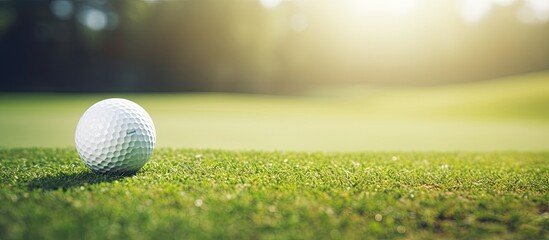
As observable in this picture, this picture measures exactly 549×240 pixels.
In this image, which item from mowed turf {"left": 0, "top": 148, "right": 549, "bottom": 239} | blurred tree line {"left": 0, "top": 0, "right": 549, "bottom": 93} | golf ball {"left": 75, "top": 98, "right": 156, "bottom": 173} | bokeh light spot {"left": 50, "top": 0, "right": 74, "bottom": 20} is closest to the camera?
mowed turf {"left": 0, "top": 148, "right": 549, "bottom": 239}

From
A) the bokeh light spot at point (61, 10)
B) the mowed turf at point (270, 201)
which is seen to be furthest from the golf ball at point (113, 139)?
the bokeh light spot at point (61, 10)

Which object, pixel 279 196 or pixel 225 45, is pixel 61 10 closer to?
pixel 225 45

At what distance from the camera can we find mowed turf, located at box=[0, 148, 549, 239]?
3.38 m

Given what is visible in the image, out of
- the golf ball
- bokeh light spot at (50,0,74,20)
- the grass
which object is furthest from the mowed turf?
bokeh light spot at (50,0,74,20)

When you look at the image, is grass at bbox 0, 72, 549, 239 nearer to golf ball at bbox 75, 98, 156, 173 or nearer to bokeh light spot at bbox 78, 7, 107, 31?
golf ball at bbox 75, 98, 156, 173

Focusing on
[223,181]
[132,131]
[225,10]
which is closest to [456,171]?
[223,181]

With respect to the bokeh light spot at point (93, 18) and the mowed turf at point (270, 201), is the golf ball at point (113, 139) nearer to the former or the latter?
the mowed turf at point (270, 201)

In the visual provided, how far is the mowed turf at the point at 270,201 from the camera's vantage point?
11.1 feet

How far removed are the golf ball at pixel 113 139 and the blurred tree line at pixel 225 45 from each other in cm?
3352

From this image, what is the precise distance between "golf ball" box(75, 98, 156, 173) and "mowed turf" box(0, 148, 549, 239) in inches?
7.1

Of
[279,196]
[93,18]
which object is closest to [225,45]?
[93,18]

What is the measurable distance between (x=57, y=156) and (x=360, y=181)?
4.55 meters

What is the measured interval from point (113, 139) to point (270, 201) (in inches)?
89.9

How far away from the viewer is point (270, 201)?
3.95 metres
